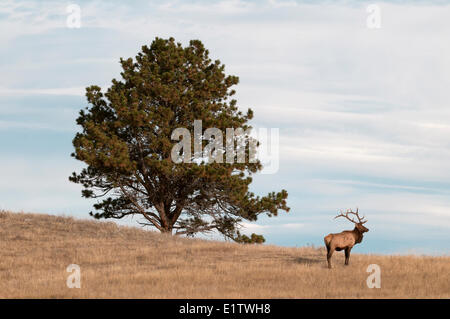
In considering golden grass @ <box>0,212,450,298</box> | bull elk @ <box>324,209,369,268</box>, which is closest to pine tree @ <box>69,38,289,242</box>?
golden grass @ <box>0,212,450,298</box>

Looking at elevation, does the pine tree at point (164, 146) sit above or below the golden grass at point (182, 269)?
above

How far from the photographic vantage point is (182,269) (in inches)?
795

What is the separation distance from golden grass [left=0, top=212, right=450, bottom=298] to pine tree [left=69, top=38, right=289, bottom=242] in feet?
9.96

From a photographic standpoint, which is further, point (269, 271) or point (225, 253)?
point (225, 253)

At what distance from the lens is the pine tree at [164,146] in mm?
29703

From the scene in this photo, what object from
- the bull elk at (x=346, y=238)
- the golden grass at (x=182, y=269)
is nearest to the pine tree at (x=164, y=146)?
the golden grass at (x=182, y=269)

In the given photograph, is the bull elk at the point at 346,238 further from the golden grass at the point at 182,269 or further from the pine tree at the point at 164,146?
the pine tree at the point at 164,146

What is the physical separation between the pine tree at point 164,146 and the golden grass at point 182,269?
120 inches

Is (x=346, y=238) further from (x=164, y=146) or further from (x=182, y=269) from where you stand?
(x=164, y=146)

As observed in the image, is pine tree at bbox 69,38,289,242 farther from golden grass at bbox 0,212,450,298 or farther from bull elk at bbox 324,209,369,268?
bull elk at bbox 324,209,369,268

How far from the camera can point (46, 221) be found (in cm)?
3259
